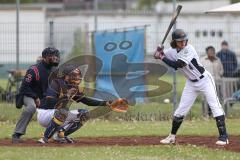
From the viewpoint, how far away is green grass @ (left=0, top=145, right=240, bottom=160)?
11.7 meters

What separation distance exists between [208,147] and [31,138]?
12.3ft

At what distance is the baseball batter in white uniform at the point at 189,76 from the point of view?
528 inches

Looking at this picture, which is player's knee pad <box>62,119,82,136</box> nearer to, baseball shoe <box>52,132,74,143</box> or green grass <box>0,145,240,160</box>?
baseball shoe <box>52,132,74,143</box>

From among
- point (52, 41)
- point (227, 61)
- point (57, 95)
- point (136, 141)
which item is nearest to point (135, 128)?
point (136, 141)

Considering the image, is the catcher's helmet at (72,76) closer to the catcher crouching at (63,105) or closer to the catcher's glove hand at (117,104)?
the catcher crouching at (63,105)

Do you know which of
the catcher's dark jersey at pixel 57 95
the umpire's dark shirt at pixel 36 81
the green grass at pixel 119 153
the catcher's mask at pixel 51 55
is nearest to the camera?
the green grass at pixel 119 153

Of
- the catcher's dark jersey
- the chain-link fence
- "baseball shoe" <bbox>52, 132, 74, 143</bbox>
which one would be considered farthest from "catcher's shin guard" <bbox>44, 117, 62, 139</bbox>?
the chain-link fence

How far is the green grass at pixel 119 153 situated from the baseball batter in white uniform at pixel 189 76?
3.07 feet

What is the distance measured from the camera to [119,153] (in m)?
12.2

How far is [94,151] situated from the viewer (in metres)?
12.5

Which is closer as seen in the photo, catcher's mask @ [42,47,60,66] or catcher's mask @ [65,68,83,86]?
catcher's mask @ [65,68,83,86]

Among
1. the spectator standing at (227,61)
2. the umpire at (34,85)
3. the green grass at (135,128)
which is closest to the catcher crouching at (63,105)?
the umpire at (34,85)

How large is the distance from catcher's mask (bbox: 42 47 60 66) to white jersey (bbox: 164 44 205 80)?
198 centimetres

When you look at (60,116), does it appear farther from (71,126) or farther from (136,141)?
(136,141)
